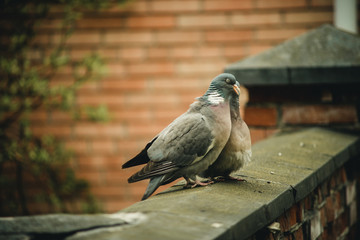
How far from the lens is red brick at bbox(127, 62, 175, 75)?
489 centimetres

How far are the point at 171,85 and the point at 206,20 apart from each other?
765 millimetres

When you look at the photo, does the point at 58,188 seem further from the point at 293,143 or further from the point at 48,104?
the point at 293,143

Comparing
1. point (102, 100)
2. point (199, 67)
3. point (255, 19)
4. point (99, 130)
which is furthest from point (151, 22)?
point (99, 130)

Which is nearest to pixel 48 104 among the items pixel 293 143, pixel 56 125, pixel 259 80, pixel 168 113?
pixel 56 125

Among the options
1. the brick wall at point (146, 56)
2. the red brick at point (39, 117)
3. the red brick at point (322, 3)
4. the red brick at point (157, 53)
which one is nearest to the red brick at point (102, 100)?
the brick wall at point (146, 56)

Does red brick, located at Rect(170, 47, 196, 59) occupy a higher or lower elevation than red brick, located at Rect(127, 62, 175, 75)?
higher

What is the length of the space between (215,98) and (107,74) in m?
3.10

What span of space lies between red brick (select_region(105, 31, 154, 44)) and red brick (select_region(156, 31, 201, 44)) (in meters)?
0.10

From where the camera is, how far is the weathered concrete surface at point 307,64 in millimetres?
3035

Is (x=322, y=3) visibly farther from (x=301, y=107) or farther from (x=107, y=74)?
(x=107, y=74)

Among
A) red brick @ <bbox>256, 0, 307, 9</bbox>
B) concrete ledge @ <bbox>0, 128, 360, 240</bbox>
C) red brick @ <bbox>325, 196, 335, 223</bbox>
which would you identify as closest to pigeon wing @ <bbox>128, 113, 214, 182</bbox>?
concrete ledge @ <bbox>0, 128, 360, 240</bbox>

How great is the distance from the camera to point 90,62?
4.54 m

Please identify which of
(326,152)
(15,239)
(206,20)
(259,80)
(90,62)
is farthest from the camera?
(206,20)

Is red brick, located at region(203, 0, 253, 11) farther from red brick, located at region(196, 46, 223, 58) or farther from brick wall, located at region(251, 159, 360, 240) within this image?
brick wall, located at region(251, 159, 360, 240)
